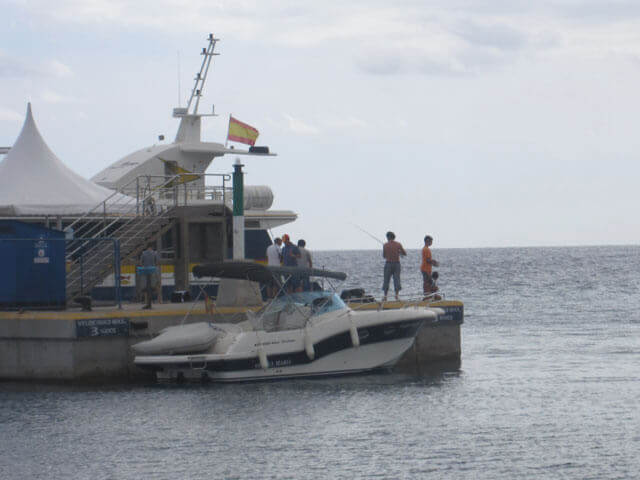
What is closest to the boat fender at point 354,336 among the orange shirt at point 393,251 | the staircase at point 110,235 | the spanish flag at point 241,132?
the orange shirt at point 393,251

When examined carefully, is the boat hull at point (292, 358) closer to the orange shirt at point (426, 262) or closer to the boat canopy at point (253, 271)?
the boat canopy at point (253, 271)

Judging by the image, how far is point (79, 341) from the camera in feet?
80.6

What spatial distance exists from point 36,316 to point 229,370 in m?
4.31

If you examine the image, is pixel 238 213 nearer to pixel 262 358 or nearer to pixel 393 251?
pixel 393 251

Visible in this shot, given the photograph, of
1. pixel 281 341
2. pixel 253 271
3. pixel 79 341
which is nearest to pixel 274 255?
pixel 253 271

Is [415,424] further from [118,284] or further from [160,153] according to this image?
[160,153]

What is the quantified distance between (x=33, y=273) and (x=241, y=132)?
12207 millimetres

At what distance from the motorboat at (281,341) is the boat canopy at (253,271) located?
0.03m

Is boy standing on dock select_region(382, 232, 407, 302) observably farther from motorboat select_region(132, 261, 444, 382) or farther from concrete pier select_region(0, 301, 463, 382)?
motorboat select_region(132, 261, 444, 382)

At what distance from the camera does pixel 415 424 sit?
20.5m

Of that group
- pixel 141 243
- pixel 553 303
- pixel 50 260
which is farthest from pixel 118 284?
pixel 553 303

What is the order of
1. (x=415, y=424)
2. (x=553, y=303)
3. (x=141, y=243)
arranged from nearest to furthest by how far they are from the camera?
(x=415, y=424) → (x=141, y=243) → (x=553, y=303)

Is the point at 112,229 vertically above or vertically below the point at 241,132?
below

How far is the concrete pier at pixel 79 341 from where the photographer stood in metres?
24.5
